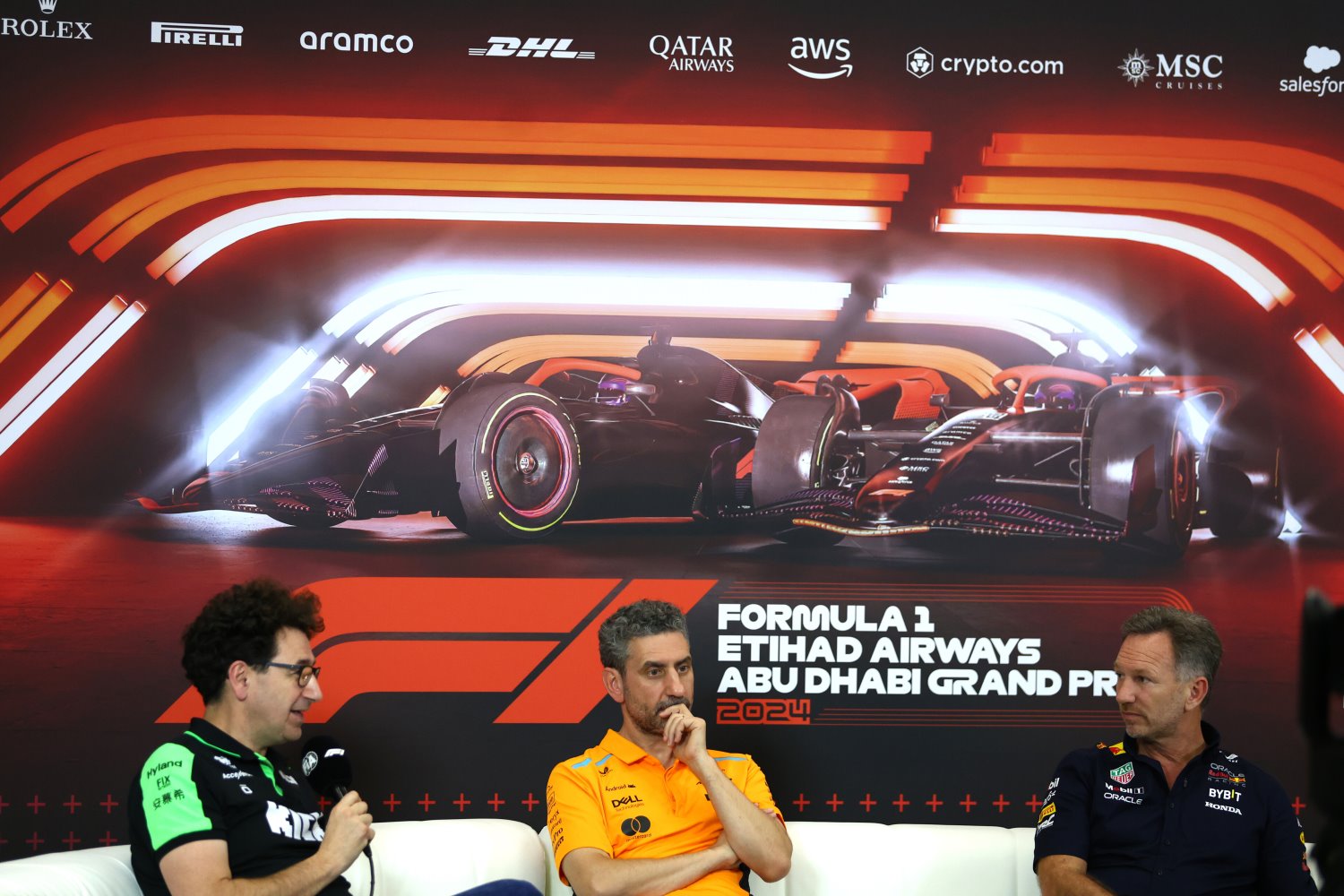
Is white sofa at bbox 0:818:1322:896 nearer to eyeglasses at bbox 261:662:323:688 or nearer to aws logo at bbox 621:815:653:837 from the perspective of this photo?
aws logo at bbox 621:815:653:837

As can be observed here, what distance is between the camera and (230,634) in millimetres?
2488

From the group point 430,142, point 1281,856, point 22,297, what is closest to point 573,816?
point 1281,856

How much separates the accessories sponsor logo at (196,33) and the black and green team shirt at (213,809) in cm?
209

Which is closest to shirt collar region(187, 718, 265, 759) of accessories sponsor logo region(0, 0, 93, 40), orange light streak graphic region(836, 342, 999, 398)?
orange light streak graphic region(836, 342, 999, 398)

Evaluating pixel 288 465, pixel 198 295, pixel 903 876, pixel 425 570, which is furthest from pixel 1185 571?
pixel 198 295

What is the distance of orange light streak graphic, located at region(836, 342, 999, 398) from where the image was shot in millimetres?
3594

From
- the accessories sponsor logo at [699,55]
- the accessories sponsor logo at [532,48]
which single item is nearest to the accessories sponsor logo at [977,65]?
the accessories sponsor logo at [699,55]

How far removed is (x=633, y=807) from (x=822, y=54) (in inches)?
90.3

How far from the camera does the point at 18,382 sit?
344 centimetres

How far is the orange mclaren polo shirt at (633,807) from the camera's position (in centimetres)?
268

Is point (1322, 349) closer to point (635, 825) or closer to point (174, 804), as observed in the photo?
point (635, 825)

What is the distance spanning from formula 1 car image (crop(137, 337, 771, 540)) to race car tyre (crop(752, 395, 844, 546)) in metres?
0.06

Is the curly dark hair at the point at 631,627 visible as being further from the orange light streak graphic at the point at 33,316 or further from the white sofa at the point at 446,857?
the orange light streak graphic at the point at 33,316

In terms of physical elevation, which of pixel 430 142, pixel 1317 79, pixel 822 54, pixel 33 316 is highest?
pixel 822 54
